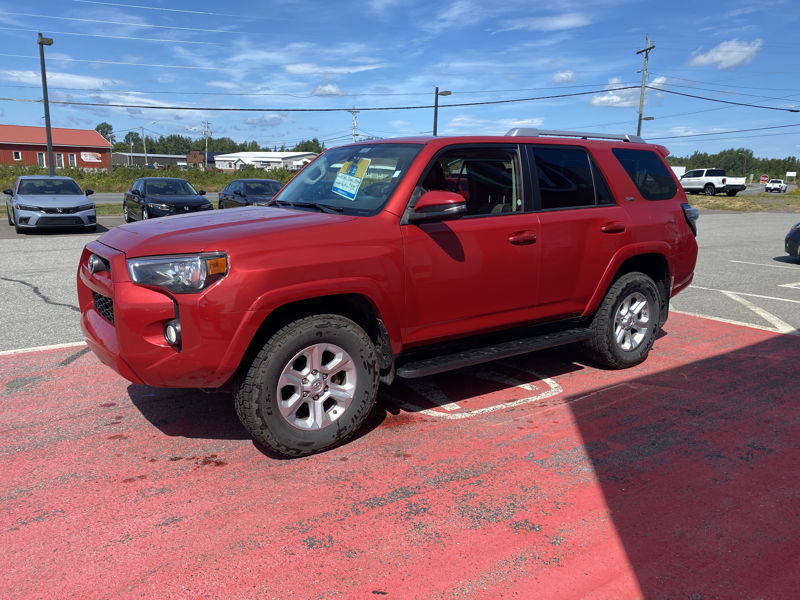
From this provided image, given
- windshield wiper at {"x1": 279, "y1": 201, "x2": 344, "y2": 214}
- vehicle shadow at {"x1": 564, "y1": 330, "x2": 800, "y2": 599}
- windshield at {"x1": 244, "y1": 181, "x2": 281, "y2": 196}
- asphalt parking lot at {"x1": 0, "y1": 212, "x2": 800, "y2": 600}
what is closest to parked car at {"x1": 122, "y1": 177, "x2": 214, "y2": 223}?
windshield at {"x1": 244, "y1": 181, "x2": 281, "y2": 196}

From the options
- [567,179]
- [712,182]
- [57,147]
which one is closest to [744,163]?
Answer: [712,182]

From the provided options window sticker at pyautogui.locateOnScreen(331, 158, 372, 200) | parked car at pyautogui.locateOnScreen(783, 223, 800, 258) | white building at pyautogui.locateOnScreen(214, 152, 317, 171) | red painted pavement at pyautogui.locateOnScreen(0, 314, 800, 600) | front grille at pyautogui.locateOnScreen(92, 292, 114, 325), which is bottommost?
red painted pavement at pyautogui.locateOnScreen(0, 314, 800, 600)

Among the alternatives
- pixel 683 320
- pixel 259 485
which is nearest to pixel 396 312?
pixel 259 485

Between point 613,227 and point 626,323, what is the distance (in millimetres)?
896

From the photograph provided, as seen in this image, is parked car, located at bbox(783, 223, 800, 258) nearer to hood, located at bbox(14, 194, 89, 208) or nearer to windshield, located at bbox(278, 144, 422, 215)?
windshield, located at bbox(278, 144, 422, 215)

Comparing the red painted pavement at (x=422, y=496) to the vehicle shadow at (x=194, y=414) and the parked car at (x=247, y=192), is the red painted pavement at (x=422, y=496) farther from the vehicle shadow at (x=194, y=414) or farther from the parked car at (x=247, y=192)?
the parked car at (x=247, y=192)

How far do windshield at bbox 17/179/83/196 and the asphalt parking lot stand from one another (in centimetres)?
1308

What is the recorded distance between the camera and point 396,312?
390 centimetres

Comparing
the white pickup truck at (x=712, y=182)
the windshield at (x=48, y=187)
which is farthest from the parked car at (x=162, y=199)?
the white pickup truck at (x=712, y=182)

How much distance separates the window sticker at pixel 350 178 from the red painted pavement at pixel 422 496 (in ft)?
5.13

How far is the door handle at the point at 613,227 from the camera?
5027 millimetres

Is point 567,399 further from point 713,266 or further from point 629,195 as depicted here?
point 713,266

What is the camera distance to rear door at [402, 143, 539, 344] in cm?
400

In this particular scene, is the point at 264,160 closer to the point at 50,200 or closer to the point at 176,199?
the point at 176,199
